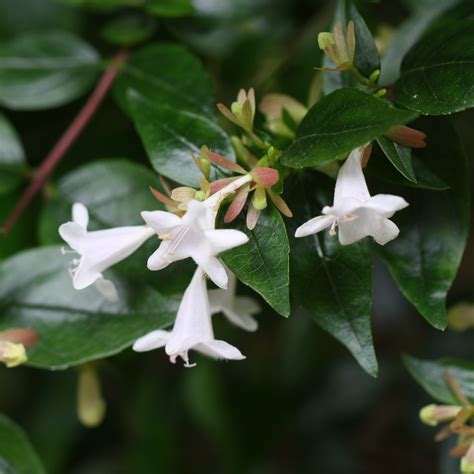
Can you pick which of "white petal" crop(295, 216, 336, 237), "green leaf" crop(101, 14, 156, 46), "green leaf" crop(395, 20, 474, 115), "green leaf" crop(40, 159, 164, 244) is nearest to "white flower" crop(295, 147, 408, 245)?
"white petal" crop(295, 216, 336, 237)

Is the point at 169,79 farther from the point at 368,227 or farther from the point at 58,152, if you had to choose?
the point at 368,227

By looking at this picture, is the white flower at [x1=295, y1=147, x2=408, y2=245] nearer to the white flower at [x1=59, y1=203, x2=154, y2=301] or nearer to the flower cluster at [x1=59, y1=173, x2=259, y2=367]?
the flower cluster at [x1=59, y1=173, x2=259, y2=367]

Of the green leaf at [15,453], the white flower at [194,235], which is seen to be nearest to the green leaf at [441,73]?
the white flower at [194,235]

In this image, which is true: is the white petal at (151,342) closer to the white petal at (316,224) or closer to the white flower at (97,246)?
the white flower at (97,246)

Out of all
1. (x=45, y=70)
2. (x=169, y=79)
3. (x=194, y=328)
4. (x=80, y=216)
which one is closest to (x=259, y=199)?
(x=194, y=328)

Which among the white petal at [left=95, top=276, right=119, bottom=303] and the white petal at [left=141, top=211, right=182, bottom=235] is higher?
the white petal at [left=141, top=211, right=182, bottom=235]

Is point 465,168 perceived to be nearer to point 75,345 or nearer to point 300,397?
point 75,345

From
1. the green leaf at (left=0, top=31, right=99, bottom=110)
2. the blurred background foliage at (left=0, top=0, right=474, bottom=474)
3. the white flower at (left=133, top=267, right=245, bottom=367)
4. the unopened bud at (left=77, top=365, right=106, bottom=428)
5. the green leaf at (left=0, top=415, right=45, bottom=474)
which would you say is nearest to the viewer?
the white flower at (left=133, top=267, right=245, bottom=367)
